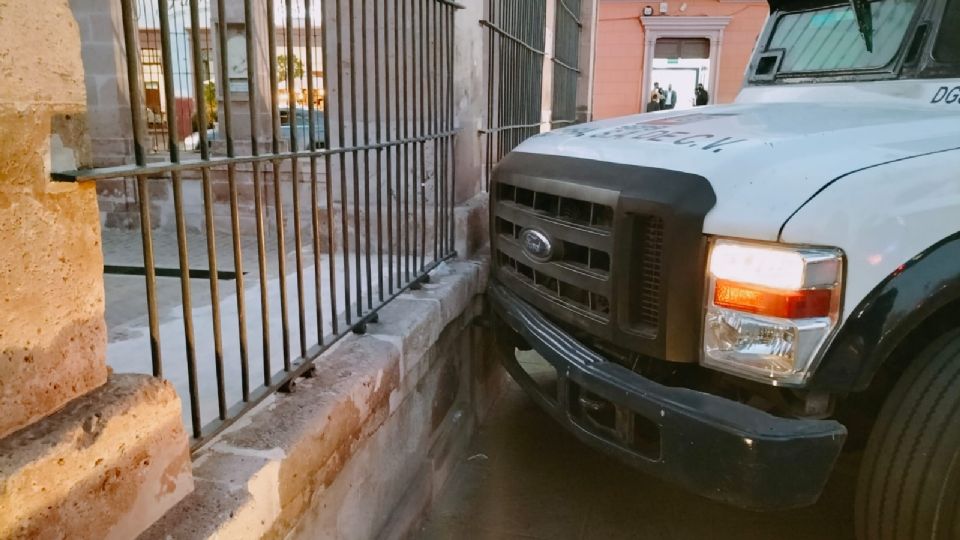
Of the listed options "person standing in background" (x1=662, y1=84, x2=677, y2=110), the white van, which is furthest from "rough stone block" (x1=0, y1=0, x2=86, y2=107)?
"person standing in background" (x1=662, y1=84, x2=677, y2=110)

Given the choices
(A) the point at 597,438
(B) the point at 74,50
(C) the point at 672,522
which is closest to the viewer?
(B) the point at 74,50

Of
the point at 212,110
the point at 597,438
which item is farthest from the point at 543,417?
the point at 212,110

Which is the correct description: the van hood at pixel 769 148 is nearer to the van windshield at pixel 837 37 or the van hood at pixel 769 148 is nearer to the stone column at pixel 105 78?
the van windshield at pixel 837 37

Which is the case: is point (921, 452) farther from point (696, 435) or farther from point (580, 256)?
point (580, 256)

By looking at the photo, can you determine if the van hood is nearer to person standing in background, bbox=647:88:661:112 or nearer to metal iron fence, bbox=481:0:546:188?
metal iron fence, bbox=481:0:546:188

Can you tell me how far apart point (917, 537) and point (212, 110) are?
21.0 feet

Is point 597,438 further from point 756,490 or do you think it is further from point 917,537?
point 917,537

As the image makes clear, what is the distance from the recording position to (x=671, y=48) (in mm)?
20609

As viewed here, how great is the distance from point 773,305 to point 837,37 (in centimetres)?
220

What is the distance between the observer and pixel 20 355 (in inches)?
52.2

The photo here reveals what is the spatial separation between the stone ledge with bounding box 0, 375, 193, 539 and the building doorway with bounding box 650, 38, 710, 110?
A: 20.2 metres

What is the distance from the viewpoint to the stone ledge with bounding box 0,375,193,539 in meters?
1.29

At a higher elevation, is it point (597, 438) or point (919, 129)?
point (919, 129)

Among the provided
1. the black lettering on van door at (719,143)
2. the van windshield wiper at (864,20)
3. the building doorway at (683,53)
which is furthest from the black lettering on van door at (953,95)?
the building doorway at (683,53)
